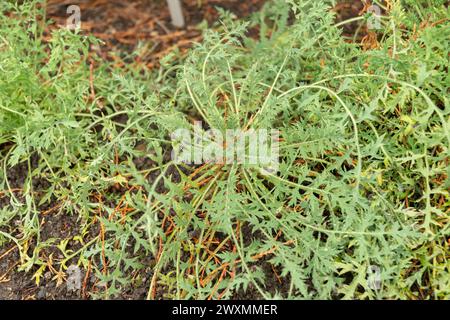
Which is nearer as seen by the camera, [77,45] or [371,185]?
[371,185]

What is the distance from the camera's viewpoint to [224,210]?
1761mm

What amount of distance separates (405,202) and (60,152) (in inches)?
48.8

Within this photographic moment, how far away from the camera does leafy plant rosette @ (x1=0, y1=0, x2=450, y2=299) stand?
5.75ft

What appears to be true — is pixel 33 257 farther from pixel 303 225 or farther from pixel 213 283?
pixel 303 225

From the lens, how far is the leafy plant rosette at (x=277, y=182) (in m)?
1.75

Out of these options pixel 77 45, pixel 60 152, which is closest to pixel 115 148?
pixel 60 152

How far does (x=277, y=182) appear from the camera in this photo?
6.22 feet

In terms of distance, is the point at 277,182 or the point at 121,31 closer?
the point at 277,182

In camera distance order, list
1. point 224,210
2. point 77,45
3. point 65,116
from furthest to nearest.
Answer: point 77,45 → point 65,116 → point 224,210

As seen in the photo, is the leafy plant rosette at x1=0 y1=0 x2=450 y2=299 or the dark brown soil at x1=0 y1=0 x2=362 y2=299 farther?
the dark brown soil at x1=0 y1=0 x2=362 y2=299

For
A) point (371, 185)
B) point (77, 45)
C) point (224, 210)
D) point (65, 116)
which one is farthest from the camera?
point (77, 45)

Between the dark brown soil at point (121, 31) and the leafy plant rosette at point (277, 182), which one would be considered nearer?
the leafy plant rosette at point (277, 182)

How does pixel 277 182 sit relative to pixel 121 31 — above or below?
below

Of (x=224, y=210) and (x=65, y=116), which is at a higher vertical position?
(x=65, y=116)
